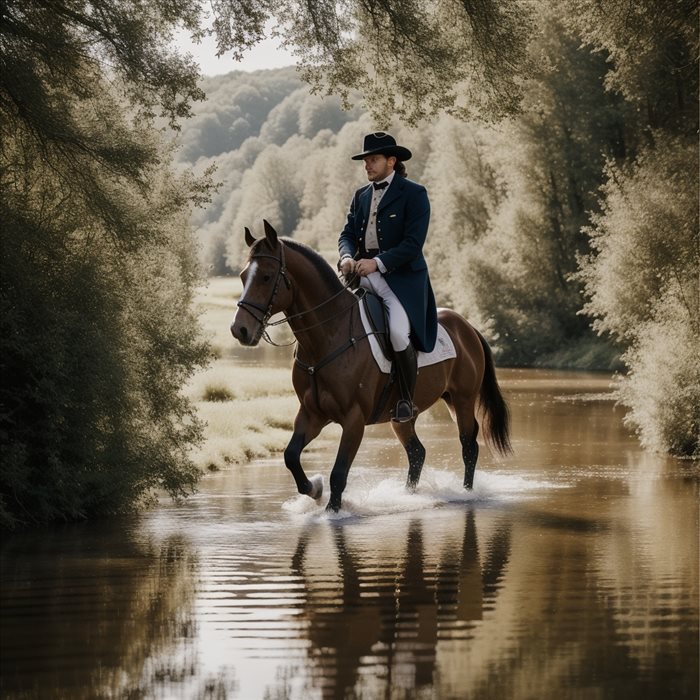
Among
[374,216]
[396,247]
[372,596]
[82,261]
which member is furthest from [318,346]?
[372,596]

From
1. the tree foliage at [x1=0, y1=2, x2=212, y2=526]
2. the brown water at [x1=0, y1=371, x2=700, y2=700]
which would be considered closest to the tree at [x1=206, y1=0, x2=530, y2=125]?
the tree foliage at [x1=0, y1=2, x2=212, y2=526]

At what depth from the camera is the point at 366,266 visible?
11.1 metres

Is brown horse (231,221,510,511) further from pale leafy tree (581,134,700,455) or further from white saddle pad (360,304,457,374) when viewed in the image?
pale leafy tree (581,134,700,455)

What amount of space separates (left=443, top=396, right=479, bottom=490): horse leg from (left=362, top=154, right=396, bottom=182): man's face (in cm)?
312

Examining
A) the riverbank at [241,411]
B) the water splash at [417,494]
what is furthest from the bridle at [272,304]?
the riverbank at [241,411]

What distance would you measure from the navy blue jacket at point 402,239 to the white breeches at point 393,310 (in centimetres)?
6

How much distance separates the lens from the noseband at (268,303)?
10.1 meters

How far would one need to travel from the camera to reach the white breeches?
11.3 m

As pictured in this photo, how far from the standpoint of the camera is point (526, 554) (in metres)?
9.28

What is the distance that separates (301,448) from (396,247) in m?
2.10

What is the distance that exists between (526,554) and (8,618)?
13.3 ft

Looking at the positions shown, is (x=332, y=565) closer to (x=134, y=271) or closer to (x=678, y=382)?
(x=134, y=271)

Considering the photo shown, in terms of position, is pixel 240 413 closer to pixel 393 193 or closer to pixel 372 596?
pixel 393 193

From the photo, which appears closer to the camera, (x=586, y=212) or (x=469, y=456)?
(x=469, y=456)
